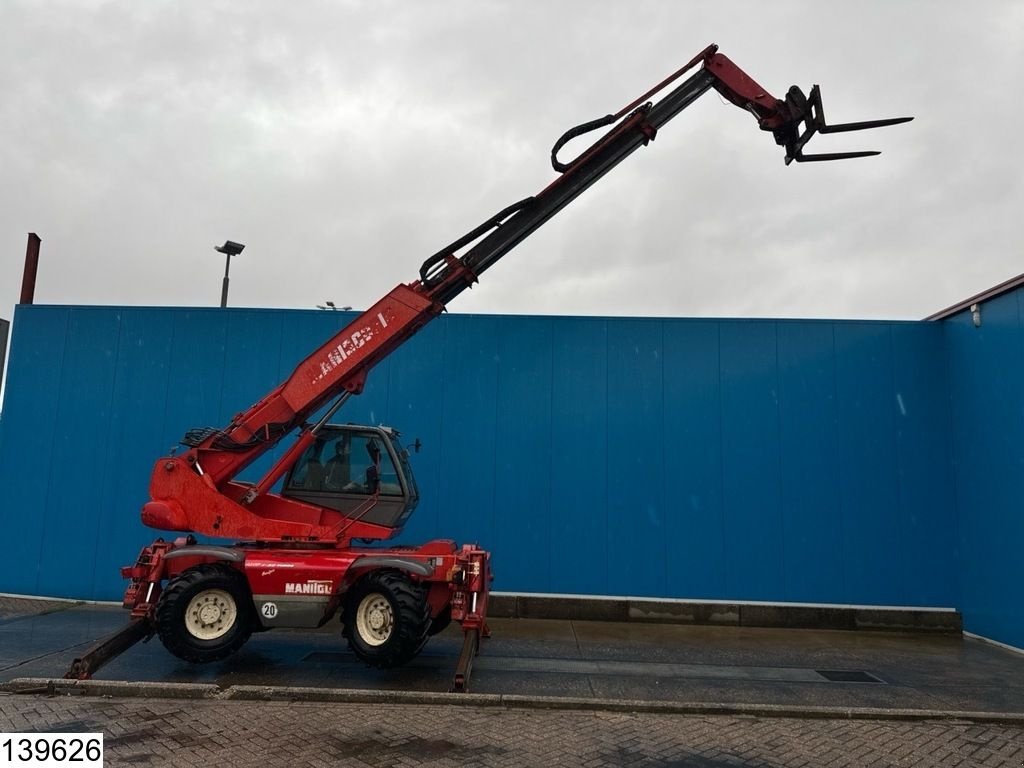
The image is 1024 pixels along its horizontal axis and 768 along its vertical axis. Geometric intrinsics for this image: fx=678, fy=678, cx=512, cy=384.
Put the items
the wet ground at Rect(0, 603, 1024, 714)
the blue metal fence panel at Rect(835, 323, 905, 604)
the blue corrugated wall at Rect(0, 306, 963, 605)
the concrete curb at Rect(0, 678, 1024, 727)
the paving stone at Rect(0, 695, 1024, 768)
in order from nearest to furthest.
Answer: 1. the paving stone at Rect(0, 695, 1024, 768)
2. the concrete curb at Rect(0, 678, 1024, 727)
3. the wet ground at Rect(0, 603, 1024, 714)
4. the blue metal fence panel at Rect(835, 323, 905, 604)
5. the blue corrugated wall at Rect(0, 306, 963, 605)

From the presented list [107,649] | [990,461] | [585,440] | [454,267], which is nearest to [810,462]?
[990,461]

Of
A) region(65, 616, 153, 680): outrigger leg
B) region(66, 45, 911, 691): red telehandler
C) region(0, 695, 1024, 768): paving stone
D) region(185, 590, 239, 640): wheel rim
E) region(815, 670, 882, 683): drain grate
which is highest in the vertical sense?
region(66, 45, 911, 691): red telehandler

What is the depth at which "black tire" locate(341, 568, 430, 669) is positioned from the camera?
6.89 meters

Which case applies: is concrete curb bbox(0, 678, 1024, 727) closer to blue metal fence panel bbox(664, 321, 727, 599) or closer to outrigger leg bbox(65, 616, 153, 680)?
outrigger leg bbox(65, 616, 153, 680)

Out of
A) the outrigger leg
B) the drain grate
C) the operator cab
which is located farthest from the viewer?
the operator cab

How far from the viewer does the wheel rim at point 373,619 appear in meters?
7.11

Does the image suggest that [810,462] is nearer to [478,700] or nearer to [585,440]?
[585,440]

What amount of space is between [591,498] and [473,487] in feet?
6.10

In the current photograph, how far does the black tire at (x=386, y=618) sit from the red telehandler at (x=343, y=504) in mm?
14

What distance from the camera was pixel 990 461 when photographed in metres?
9.61

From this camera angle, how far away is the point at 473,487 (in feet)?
35.0

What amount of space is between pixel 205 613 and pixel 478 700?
3155 mm

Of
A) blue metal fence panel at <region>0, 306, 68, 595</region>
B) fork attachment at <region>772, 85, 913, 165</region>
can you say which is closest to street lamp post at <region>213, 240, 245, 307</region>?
blue metal fence panel at <region>0, 306, 68, 595</region>

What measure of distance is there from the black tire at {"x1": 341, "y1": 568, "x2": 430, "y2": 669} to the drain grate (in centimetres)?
446
